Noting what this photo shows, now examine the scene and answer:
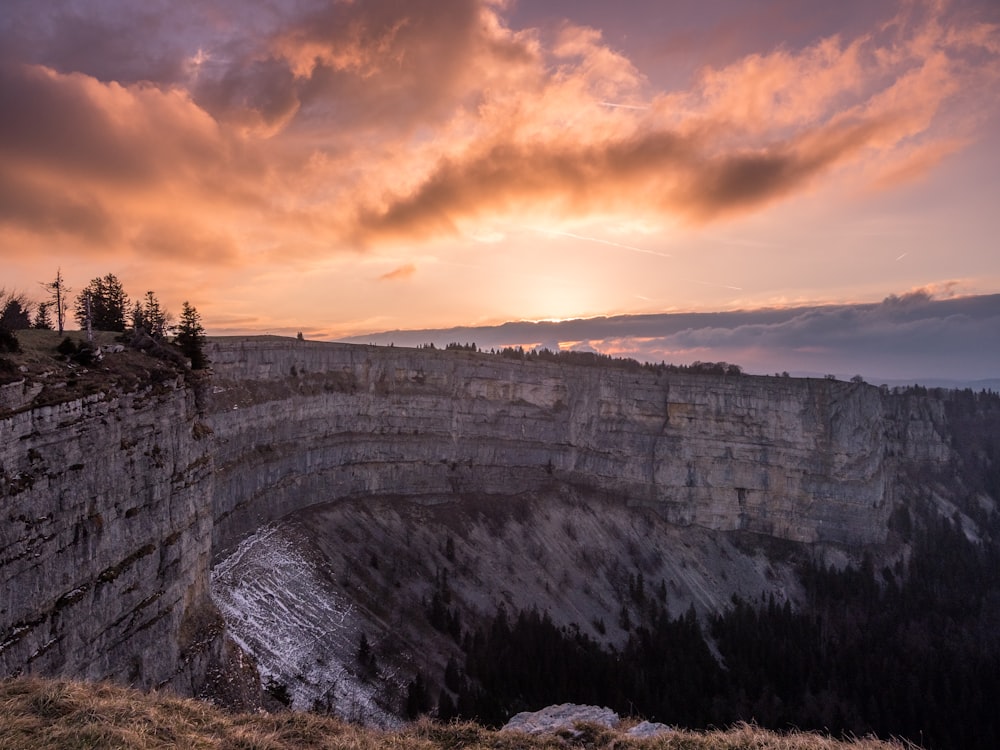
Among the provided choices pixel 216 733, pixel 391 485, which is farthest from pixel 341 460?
pixel 216 733

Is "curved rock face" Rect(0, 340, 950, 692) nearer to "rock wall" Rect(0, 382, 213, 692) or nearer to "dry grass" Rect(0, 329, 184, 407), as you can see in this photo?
"rock wall" Rect(0, 382, 213, 692)

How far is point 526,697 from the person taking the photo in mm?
56594

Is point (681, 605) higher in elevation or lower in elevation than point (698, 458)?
lower

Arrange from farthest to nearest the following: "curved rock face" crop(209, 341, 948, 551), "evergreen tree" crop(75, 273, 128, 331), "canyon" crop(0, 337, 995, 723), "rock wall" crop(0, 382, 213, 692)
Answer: "curved rock face" crop(209, 341, 948, 551)
"evergreen tree" crop(75, 273, 128, 331)
"canyon" crop(0, 337, 995, 723)
"rock wall" crop(0, 382, 213, 692)

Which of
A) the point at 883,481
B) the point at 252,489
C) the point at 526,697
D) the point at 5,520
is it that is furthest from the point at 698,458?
the point at 5,520

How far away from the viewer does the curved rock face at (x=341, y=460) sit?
21.5 m

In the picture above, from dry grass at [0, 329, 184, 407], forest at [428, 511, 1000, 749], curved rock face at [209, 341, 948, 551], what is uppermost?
dry grass at [0, 329, 184, 407]

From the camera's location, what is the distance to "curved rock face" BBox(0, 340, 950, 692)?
21453mm

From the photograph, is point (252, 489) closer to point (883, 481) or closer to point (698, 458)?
point (698, 458)

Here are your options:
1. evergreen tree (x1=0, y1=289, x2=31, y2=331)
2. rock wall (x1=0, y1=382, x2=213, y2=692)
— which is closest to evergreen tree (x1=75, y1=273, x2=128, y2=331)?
evergreen tree (x1=0, y1=289, x2=31, y2=331)

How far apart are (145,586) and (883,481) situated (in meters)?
114

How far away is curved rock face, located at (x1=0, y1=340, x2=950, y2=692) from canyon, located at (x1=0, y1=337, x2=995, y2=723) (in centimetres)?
15

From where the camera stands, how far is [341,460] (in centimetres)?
7331

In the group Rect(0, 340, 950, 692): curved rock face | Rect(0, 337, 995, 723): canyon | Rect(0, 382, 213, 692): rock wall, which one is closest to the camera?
Rect(0, 382, 213, 692): rock wall
